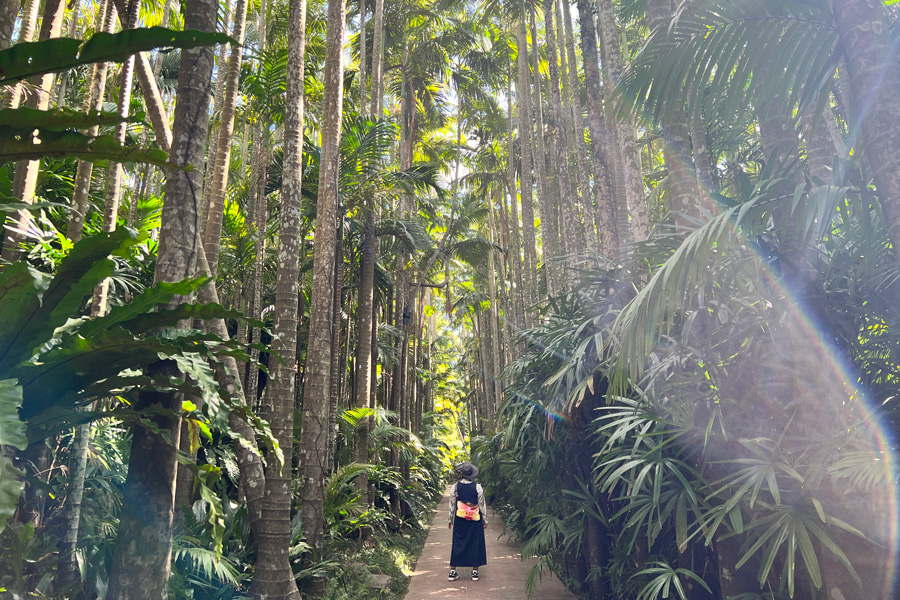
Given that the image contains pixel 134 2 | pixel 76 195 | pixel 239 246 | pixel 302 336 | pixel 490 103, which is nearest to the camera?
pixel 134 2

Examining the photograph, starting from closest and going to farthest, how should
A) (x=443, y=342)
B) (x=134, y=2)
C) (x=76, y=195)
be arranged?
(x=134, y=2) → (x=76, y=195) → (x=443, y=342)

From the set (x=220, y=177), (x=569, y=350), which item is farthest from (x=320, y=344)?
(x=569, y=350)

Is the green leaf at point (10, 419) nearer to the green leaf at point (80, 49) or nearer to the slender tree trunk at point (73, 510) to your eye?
the green leaf at point (80, 49)

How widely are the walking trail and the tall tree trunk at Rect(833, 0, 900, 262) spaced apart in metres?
5.18

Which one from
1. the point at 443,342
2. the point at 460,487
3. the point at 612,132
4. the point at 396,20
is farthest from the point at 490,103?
the point at 443,342

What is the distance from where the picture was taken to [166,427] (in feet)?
8.41

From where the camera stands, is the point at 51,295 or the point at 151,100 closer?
the point at 51,295

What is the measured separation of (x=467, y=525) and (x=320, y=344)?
136 inches

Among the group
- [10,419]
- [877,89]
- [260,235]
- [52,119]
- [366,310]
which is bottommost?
[10,419]

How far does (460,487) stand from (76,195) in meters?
5.92

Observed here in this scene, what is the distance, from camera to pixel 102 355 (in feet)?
8.02

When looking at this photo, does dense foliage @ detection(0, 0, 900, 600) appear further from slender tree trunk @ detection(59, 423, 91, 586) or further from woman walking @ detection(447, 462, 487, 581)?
woman walking @ detection(447, 462, 487, 581)

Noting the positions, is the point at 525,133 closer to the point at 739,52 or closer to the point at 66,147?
the point at 739,52

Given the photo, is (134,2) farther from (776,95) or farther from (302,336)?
(302,336)
